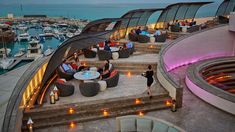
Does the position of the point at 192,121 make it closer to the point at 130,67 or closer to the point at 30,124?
the point at 30,124

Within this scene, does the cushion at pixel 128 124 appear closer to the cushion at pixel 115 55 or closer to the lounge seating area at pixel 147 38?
the cushion at pixel 115 55

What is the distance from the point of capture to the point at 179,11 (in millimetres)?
27906

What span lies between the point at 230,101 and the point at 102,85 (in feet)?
18.2

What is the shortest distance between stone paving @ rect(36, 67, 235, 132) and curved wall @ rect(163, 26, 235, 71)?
20.4 feet

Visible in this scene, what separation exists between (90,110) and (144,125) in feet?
9.38

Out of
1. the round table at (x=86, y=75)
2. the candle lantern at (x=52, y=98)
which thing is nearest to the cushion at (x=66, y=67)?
the round table at (x=86, y=75)

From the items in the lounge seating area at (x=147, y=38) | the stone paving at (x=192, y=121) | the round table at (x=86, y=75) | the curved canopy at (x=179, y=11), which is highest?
the curved canopy at (x=179, y=11)

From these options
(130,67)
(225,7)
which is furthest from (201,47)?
(225,7)

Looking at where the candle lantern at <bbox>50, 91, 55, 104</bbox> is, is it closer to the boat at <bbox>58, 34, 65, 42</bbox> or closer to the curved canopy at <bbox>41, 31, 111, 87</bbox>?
the curved canopy at <bbox>41, 31, 111, 87</bbox>

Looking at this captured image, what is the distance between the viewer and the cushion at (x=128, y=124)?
825 centimetres

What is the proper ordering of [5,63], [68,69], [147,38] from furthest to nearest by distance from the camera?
[5,63] → [147,38] → [68,69]

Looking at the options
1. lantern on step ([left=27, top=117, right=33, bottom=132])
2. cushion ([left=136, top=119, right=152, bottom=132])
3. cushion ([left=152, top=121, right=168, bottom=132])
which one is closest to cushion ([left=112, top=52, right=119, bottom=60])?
lantern on step ([left=27, top=117, right=33, bottom=132])

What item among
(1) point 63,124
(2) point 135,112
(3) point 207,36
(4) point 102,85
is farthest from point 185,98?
(3) point 207,36

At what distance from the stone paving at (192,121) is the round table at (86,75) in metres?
2.94
